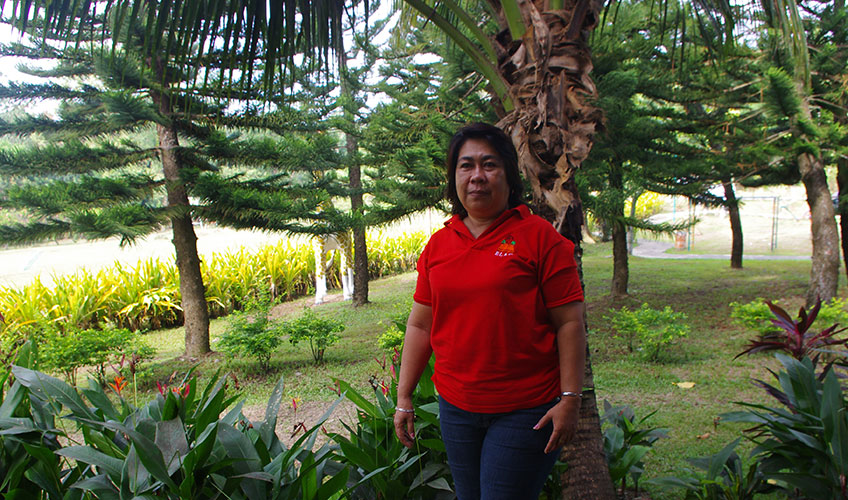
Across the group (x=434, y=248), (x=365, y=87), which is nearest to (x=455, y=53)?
(x=365, y=87)

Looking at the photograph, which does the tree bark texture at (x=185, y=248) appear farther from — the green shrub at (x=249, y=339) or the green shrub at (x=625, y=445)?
the green shrub at (x=625, y=445)

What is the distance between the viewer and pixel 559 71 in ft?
7.77

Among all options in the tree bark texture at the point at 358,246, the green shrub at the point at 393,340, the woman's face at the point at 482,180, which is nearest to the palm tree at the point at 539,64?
the woman's face at the point at 482,180

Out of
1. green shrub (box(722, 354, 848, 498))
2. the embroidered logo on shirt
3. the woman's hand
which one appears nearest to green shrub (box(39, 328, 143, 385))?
the woman's hand

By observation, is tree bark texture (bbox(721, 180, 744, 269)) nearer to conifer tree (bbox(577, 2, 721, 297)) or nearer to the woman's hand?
conifer tree (bbox(577, 2, 721, 297))

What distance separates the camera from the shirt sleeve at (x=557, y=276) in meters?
1.54

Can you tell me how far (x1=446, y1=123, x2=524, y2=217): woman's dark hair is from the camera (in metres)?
1.68

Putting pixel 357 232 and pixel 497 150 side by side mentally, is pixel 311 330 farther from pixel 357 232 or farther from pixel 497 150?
pixel 497 150

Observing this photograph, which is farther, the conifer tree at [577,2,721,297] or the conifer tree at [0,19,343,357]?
the conifer tree at [577,2,721,297]

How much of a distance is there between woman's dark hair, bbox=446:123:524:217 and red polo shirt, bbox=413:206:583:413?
142 mm

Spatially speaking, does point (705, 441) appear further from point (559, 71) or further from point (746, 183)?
point (746, 183)

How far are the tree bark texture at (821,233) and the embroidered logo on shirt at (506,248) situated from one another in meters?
6.39

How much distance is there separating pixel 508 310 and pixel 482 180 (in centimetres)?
40

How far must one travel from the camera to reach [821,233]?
6414mm
